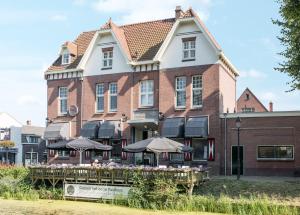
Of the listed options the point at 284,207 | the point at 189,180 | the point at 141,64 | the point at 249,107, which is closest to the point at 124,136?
the point at 141,64

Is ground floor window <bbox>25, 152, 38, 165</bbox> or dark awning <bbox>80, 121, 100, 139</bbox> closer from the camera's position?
dark awning <bbox>80, 121, 100, 139</bbox>

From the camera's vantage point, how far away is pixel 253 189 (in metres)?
22.9

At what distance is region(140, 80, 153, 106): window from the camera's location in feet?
112

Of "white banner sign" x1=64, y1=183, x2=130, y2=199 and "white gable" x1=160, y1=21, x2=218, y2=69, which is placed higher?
"white gable" x1=160, y1=21, x2=218, y2=69

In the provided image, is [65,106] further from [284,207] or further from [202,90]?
[284,207]

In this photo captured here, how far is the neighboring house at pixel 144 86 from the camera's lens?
32.0 metres

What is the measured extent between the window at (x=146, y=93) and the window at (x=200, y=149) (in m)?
4.65

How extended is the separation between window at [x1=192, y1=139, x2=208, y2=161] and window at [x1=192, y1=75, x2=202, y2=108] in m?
2.58

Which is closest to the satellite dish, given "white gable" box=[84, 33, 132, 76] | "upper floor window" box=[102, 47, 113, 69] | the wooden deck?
"white gable" box=[84, 33, 132, 76]

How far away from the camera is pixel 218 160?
102 feet

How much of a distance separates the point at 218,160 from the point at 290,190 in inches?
364

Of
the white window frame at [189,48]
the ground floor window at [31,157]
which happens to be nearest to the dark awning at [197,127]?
the white window frame at [189,48]

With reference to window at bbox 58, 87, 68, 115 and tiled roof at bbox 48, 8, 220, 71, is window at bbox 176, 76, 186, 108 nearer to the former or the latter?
tiled roof at bbox 48, 8, 220, 71

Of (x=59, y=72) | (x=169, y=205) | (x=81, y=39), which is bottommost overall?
(x=169, y=205)
